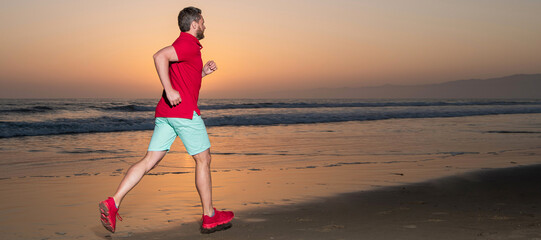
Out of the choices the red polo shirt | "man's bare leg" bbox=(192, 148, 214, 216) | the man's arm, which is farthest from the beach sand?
the man's arm

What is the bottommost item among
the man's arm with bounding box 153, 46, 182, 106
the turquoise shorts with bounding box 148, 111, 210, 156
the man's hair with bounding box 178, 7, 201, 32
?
the turquoise shorts with bounding box 148, 111, 210, 156

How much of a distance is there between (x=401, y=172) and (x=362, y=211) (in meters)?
2.63

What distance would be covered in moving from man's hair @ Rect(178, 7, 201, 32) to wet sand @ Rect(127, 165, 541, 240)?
1.58 metres

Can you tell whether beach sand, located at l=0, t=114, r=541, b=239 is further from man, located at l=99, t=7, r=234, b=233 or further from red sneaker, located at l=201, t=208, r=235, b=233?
man, located at l=99, t=7, r=234, b=233

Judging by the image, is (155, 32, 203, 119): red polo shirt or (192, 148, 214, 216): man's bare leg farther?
(192, 148, 214, 216): man's bare leg

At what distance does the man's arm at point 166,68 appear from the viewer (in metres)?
3.66

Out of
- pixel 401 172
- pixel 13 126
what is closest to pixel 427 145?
pixel 401 172

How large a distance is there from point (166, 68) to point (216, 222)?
1.24 meters

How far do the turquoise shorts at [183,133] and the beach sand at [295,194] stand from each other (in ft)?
2.17

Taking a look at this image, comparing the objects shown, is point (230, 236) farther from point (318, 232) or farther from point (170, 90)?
point (170, 90)

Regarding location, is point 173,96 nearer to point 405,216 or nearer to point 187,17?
point 187,17

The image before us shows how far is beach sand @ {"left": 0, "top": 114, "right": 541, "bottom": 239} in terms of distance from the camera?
13.2ft

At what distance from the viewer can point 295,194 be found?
5.55m

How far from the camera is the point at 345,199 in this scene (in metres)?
5.27
